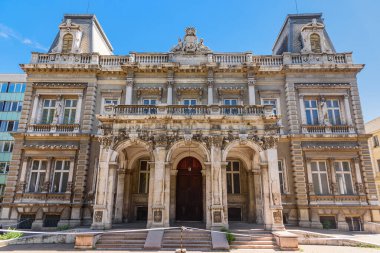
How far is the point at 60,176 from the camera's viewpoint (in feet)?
64.4

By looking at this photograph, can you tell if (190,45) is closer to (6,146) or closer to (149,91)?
(149,91)

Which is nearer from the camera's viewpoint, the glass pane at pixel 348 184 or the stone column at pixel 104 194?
the stone column at pixel 104 194

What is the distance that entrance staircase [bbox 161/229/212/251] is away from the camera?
1266 cm

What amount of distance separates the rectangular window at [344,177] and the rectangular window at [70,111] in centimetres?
2068

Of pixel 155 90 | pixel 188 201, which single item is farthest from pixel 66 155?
pixel 188 201

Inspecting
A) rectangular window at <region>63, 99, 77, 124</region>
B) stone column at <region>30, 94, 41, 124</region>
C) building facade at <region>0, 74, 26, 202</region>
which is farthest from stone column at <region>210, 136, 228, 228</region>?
building facade at <region>0, 74, 26, 202</region>

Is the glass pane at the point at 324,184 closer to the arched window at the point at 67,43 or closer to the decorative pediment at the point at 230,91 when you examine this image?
the decorative pediment at the point at 230,91

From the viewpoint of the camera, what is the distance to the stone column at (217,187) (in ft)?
47.5

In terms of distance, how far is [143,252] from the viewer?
39.3 ft

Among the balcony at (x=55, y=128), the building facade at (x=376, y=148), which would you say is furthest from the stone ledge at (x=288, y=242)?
the building facade at (x=376, y=148)

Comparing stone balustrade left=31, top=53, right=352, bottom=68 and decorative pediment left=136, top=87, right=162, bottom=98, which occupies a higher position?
stone balustrade left=31, top=53, right=352, bottom=68

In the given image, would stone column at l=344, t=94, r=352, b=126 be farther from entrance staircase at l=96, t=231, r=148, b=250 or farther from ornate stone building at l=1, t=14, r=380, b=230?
entrance staircase at l=96, t=231, r=148, b=250

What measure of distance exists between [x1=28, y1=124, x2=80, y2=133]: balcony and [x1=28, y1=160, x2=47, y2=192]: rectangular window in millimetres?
2462

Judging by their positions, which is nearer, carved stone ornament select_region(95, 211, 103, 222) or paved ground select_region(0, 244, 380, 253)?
paved ground select_region(0, 244, 380, 253)
